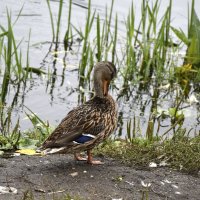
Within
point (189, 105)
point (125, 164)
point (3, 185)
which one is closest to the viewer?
point (3, 185)

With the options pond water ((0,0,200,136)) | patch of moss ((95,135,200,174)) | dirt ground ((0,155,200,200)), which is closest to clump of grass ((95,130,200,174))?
patch of moss ((95,135,200,174))

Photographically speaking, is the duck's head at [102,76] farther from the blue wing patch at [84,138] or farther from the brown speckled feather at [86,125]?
the blue wing patch at [84,138]

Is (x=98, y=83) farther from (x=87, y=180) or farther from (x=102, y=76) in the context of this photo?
(x=87, y=180)

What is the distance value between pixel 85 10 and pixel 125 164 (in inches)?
250

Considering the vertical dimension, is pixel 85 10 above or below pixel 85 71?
above

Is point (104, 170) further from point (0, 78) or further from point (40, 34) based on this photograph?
point (40, 34)

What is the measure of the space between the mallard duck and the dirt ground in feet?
0.60

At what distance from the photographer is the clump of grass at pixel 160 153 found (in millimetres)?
5344

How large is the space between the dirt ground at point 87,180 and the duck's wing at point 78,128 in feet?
0.90

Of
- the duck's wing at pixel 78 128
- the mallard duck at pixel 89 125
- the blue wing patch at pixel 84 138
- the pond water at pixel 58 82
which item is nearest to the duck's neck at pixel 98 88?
the mallard duck at pixel 89 125

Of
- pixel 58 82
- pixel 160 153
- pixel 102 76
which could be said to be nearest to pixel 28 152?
pixel 102 76

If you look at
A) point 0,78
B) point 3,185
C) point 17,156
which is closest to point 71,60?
point 0,78

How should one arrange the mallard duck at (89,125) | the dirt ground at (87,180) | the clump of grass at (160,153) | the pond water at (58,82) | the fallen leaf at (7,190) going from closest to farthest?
the fallen leaf at (7,190) < the dirt ground at (87,180) < the mallard duck at (89,125) < the clump of grass at (160,153) < the pond water at (58,82)

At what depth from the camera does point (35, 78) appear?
28.7 ft
